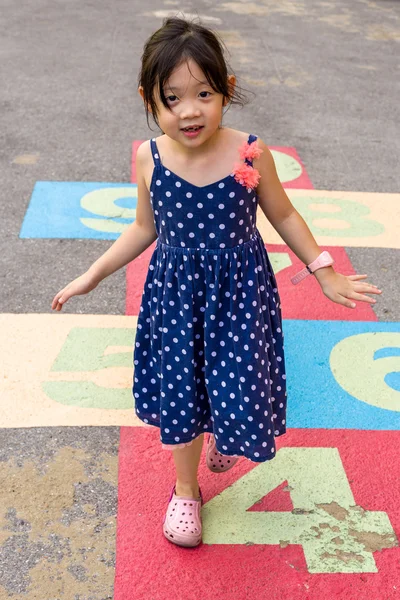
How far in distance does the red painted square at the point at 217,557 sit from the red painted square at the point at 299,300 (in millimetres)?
1093

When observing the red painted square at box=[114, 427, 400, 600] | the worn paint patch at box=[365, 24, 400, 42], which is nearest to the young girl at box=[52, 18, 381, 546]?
the red painted square at box=[114, 427, 400, 600]

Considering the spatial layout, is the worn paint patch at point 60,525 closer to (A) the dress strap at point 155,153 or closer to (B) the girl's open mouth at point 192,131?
(A) the dress strap at point 155,153

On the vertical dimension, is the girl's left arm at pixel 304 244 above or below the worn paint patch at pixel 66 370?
above

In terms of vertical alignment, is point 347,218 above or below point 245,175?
below

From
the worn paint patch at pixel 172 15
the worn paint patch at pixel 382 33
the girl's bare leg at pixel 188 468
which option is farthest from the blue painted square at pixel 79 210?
the worn paint patch at pixel 382 33

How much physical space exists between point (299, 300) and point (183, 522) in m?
1.76

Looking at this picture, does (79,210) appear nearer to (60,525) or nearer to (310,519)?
(60,525)

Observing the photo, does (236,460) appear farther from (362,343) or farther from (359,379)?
(362,343)

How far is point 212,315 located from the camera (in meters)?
2.31

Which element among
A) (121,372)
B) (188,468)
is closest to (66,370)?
(121,372)

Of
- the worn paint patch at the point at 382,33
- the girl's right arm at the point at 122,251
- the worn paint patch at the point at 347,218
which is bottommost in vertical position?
the worn paint patch at the point at 382,33

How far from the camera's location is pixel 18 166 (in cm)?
554

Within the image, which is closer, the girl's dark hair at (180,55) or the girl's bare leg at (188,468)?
the girl's dark hair at (180,55)

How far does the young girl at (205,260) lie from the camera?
2.15 meters
